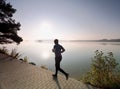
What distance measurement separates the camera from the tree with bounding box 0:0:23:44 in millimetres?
17625

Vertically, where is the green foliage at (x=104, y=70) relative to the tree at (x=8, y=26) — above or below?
below

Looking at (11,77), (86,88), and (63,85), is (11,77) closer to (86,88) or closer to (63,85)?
Result: (63,85)

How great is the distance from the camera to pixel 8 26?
17703mm

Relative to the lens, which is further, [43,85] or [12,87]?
[43,85]

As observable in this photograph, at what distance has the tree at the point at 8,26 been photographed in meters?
17.6

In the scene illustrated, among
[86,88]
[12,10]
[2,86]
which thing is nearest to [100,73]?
[86,88]

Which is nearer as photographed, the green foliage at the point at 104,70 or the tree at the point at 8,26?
the green foliage at the point at 104,70

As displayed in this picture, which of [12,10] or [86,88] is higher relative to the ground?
[12,10]

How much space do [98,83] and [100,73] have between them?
1.41 m

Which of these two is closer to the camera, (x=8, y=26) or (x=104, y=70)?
(x=104, y=70)

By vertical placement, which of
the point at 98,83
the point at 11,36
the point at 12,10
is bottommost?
the point at 98,83

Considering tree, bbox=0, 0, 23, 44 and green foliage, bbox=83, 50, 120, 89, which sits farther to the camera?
tree, bbox=0, 0, 23, 44

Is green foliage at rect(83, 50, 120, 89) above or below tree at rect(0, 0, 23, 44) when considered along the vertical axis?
below

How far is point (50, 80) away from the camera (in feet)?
33.3
